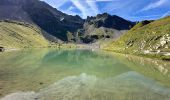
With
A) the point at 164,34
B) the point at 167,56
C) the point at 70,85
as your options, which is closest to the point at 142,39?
the point at 164,34

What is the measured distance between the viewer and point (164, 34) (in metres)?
172

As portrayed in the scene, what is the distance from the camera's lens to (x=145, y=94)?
43750 millimetres

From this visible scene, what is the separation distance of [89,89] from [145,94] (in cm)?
923

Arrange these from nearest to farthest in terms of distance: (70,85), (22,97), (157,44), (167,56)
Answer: (22,97), (70,85), (167,56), (157,44)

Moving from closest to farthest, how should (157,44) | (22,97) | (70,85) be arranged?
(22,97) → (70,85) → (157,44)

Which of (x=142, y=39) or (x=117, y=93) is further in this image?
(x=142, y=39)

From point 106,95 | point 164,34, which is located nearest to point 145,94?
point 106,95

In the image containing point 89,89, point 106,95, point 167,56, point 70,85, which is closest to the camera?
point 106,95

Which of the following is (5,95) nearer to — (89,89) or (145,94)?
(89,89)

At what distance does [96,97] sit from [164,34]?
458 feet

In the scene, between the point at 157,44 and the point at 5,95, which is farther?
the point at 157,44

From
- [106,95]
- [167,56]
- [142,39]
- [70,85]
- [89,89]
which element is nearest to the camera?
[106,95]

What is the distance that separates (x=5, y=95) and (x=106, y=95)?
47.7 feet

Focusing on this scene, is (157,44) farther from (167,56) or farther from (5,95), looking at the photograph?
(5,95)
